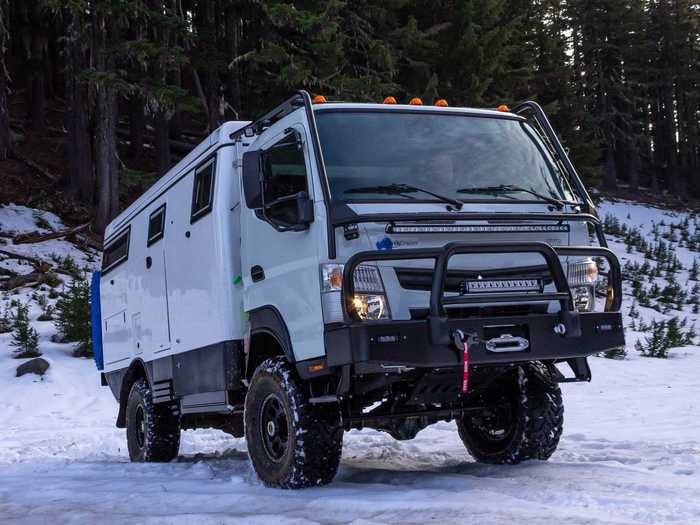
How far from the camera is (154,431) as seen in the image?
28.4ft

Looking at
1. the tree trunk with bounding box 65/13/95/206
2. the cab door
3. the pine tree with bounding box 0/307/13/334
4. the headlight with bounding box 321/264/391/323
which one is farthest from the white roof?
the tree trunk with bounding box 65/13/95/206

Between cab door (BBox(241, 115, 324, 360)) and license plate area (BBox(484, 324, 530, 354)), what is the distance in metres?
1.08

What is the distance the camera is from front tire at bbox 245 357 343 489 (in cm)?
596

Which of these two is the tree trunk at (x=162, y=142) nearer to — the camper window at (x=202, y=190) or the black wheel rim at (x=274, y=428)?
the camper window at (x=202, y=190)

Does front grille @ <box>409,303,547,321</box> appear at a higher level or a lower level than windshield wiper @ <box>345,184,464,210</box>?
lower

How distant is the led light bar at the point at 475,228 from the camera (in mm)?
5547

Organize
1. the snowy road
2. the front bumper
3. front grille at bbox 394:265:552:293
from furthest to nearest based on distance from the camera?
front grille at bbox 394:265:552:293
the front bumper
the snowy road

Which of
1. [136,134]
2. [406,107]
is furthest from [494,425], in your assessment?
[136,134]

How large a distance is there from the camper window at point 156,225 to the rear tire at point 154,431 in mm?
1548

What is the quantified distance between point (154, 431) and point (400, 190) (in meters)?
4.19

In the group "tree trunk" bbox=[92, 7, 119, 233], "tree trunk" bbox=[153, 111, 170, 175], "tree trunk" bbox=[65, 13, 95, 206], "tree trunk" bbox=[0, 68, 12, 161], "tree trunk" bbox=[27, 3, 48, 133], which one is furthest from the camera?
"tree trunk" bbox=[27, 3, 48, 133]

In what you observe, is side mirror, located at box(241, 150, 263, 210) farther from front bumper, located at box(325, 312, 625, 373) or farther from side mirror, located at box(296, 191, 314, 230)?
front bumper, located at box(325, 312, 625, 373)

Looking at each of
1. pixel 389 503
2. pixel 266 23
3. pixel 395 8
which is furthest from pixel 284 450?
pixel 395 8

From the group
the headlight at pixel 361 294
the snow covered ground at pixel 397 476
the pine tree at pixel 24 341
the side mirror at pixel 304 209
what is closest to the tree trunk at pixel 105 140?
the pine tree at pixel 24 341
